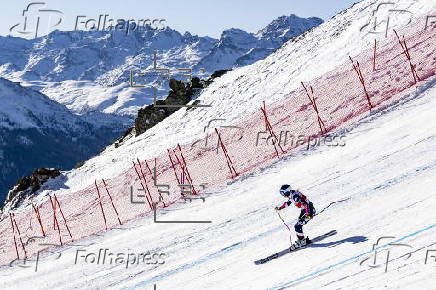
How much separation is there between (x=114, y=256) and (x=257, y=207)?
19.9 ft

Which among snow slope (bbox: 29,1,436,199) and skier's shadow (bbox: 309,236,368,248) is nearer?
skier's shadow (bbox: 309,236,368,248)

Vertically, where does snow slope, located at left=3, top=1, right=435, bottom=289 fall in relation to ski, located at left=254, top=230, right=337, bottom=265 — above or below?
above

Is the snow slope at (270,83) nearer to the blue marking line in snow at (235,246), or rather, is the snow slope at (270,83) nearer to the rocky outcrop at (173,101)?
the rocky outcrop at (173,101)

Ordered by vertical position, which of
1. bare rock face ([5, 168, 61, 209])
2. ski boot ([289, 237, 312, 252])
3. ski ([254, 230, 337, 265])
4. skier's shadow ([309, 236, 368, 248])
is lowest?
skier's shadow ([309, 236, 368, 248])

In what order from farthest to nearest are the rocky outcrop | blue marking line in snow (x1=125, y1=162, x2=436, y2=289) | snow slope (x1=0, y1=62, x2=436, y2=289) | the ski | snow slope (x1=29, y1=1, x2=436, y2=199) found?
the rocky outcrop
snow slope (x1=29, y1=1, x2=436, y2=199)
blue marking line in snow (x1=125, y1=162, x2=436, y2=289)
the ski
snow slope (x1=0, y1=62, x2=436, y2=289)

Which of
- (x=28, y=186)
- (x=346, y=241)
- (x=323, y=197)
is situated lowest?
(x=346, y=241)

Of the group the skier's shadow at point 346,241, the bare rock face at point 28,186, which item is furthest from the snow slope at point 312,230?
the bare rock face at point 28,186

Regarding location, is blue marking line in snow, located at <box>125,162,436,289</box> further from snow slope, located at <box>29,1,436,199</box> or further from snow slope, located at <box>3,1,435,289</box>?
snow slope, located at <box>29,1,436,199</box>

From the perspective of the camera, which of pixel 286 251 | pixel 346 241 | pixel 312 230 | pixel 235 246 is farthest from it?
pixel 235 246

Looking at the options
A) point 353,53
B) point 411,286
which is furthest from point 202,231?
point 353,53

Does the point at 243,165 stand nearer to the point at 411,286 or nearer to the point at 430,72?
the point at 430,72

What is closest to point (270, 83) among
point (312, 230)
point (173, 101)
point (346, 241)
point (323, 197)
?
point (173, 101)

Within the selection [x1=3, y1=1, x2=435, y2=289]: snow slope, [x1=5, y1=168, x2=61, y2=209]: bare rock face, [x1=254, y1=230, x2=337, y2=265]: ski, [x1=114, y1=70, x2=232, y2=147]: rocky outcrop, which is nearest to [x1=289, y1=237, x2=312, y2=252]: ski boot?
[x1=254, y1=230, x2=337, y2=265]: ski

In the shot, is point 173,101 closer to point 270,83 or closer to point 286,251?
point 270,83
